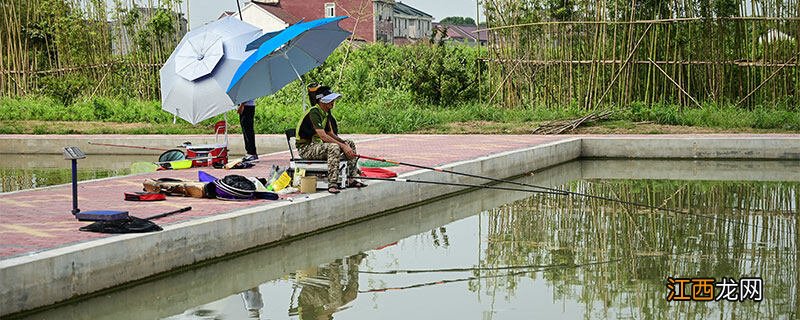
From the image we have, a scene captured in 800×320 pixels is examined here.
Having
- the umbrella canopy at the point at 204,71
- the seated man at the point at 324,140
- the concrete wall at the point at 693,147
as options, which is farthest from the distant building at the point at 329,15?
the seated man at the point at 324,140

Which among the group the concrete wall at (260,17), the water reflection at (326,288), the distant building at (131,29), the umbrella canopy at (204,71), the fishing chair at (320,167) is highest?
the concrete wall at (260,17)

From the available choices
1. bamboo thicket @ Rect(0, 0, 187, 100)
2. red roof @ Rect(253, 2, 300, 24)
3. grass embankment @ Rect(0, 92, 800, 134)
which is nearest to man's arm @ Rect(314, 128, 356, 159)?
grass embankment @ Rect(0, 92, 800, 134)

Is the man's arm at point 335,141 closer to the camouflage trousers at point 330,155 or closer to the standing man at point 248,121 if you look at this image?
the camouflage trousers at point 330,155

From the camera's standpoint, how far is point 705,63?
73.7 ft

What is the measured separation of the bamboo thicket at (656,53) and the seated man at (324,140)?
37.3 ft

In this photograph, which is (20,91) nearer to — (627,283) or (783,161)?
(783,161)

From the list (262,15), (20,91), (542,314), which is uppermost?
(262,15)

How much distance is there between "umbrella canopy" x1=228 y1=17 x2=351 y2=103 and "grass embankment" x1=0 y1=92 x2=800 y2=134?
24.5ft

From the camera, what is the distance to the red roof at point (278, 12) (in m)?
63.8

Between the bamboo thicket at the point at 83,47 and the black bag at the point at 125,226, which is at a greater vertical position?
the bamboo thicket at the point at 83,47

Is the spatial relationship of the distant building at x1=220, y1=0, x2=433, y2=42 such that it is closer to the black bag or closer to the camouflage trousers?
the camouflage trousers

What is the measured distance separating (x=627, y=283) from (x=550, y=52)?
592 inches

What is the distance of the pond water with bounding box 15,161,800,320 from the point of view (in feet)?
28.2

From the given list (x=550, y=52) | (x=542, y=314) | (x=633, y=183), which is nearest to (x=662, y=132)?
(x=550, y=52)
